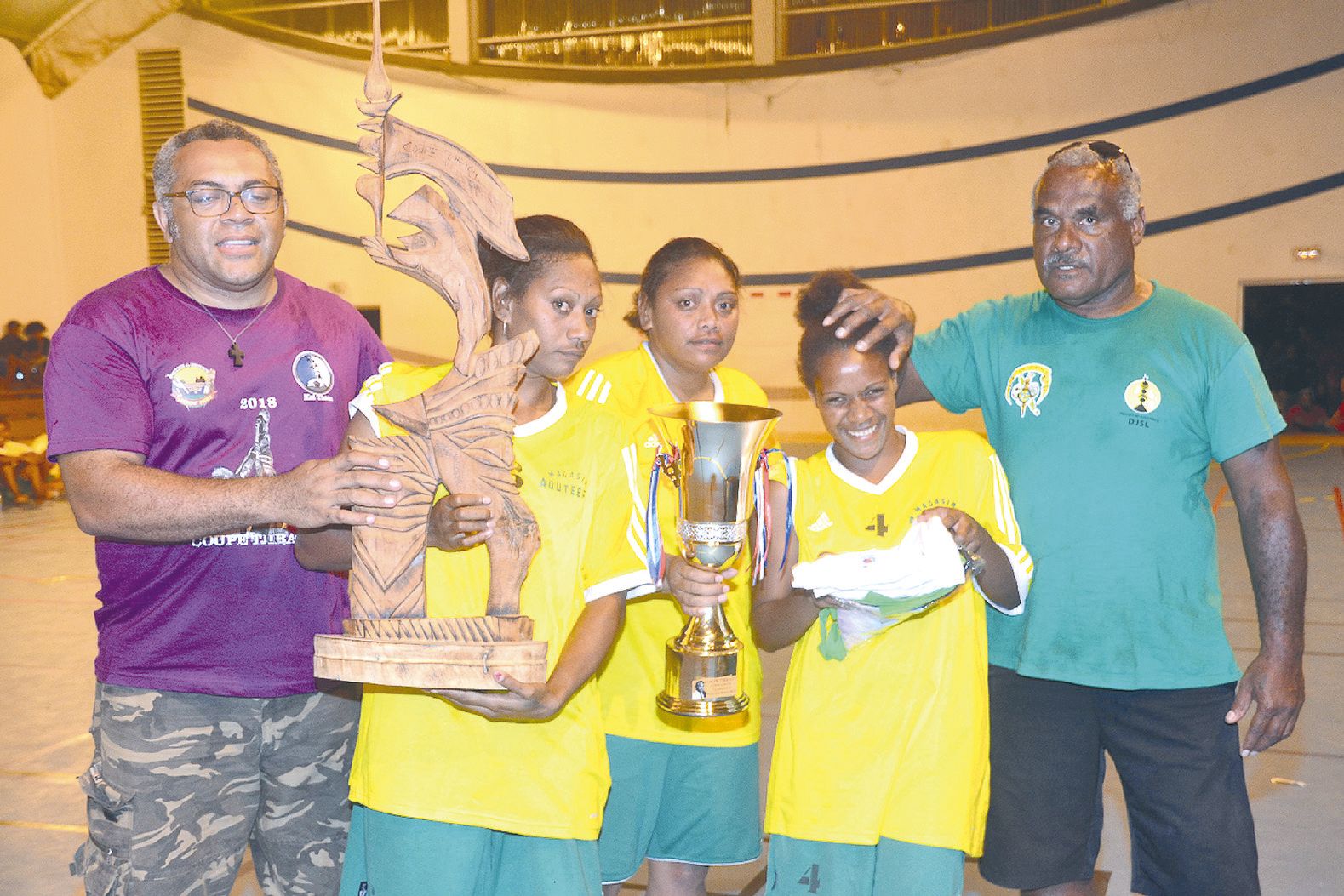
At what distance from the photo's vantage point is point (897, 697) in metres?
2.44

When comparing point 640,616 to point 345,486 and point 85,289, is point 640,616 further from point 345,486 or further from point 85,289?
point 85,289

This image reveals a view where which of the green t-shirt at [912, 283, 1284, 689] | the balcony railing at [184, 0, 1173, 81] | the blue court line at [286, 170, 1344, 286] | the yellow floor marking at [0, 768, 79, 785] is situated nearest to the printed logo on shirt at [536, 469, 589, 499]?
the green t-shirt at [912, 283, 1284, 689]

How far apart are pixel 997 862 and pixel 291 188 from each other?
15.1 meters

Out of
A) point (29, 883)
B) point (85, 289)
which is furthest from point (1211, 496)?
point (85, 289)

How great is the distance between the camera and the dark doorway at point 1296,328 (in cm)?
1373

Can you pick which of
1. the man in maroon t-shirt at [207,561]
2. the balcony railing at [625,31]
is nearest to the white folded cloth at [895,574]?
the man in maroon t-shirt at [207,561]

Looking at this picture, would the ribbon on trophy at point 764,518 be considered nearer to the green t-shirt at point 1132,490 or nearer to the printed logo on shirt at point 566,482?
the printed logo on shirt at point 566,482

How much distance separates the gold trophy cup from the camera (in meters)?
2.26

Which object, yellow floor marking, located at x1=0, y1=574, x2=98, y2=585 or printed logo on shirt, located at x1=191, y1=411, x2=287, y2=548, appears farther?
yellow floor marking, located at x1=0, y1=574, x2=98, y2=585

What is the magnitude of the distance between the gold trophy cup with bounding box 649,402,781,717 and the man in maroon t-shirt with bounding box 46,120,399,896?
81 cm

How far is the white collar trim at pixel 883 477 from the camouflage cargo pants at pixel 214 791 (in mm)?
1196

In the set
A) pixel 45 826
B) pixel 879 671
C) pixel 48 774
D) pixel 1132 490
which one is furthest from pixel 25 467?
pixel 1132 490

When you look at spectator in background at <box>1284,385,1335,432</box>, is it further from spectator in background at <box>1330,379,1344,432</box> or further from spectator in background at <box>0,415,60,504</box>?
spectator in background at <box>0,415,60,504</box>

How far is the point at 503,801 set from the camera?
7.18 ft
